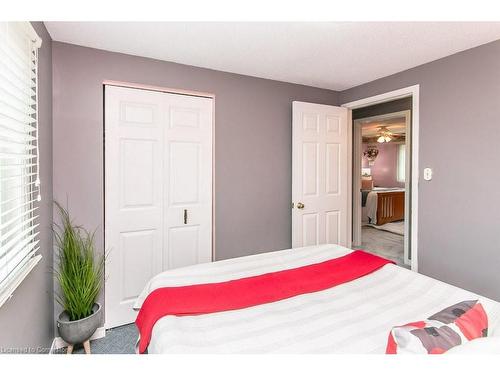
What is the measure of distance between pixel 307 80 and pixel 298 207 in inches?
54.8

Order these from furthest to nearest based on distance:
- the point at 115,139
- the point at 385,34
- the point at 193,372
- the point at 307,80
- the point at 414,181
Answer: the point at 307,80
the point at 414,181
the point at 115,139
the point at 385,34
the point at 193,372

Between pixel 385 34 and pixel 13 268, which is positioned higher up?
pixel 385 34

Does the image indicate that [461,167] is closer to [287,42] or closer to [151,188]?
[287,42]

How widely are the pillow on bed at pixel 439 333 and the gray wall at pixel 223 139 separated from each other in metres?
2.04

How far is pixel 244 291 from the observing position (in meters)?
1.57

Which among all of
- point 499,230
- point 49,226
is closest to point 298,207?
point 499,230

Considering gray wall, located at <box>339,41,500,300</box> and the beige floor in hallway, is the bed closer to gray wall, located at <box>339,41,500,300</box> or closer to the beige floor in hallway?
the beige floor in hallway

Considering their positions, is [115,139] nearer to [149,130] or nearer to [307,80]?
[149,130]

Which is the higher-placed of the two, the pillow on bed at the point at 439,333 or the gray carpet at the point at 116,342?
the pillow on bed at the point at 439,333

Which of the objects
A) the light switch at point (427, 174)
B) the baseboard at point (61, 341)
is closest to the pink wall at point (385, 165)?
the light switch at point (427, 174)

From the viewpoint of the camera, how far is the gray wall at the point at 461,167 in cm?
217

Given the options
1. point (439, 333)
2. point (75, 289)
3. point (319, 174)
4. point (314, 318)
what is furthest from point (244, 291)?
point (319, 174)

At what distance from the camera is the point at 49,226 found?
80.6 inches

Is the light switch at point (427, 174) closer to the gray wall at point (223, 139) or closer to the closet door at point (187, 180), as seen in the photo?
the gray wall at point (223, 139)
